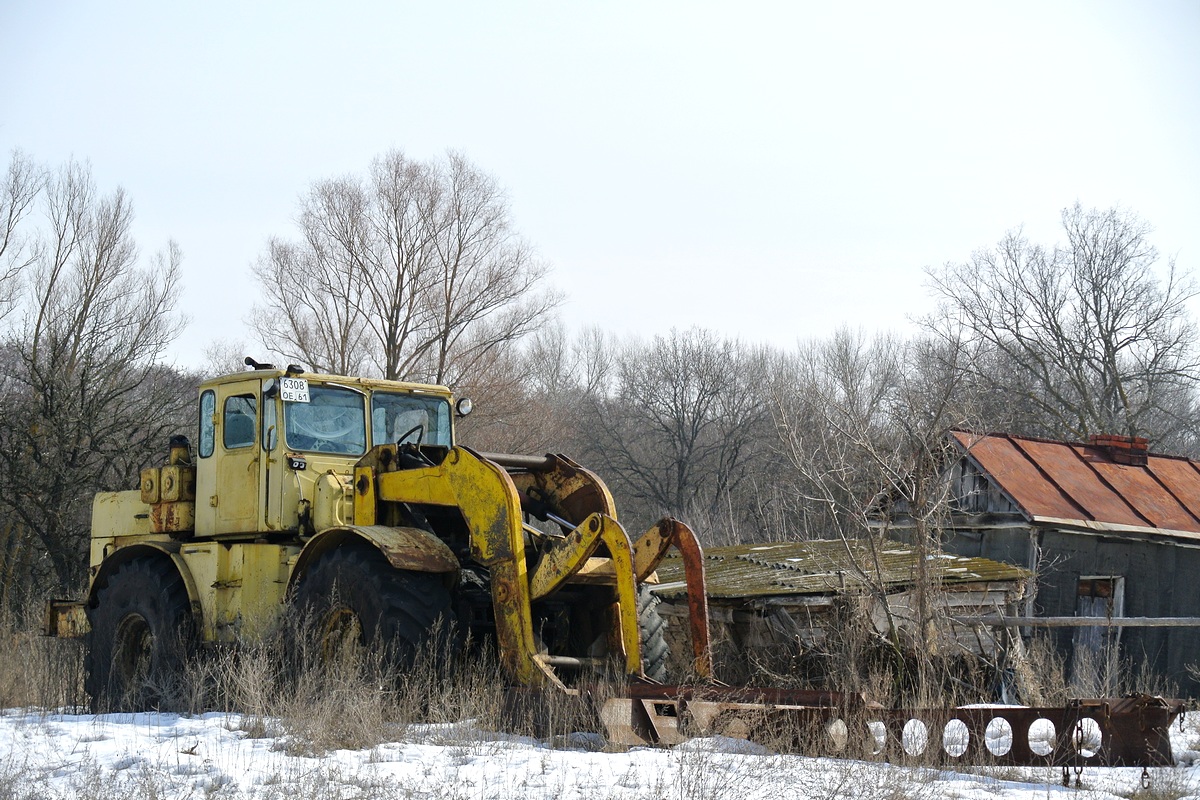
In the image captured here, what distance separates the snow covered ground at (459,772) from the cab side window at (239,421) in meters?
3.10

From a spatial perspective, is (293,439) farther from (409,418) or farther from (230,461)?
(409,418)

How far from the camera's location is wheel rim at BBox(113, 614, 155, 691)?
10.3 meters

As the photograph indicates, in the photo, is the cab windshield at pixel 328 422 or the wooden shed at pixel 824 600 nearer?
the cab windshield at pixel 328 422

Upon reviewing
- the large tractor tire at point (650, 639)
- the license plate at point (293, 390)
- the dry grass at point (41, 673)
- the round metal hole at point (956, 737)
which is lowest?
the dry grass at point (41, 673)

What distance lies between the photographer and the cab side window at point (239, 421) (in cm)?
1006

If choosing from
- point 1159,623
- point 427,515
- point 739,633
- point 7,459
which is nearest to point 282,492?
point 427,515

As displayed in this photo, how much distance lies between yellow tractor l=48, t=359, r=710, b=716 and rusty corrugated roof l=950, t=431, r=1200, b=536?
9.97 m

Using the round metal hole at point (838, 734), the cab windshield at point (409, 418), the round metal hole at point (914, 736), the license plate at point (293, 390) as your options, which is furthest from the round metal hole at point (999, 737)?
the license plate at point (293, 390)

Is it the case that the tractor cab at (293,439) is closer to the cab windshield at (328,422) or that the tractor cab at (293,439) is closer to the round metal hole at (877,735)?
the cab windshield at (328,422)

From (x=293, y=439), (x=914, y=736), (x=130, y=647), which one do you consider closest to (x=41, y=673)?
(x=130, y=647)

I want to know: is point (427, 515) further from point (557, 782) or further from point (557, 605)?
point (557, 782)

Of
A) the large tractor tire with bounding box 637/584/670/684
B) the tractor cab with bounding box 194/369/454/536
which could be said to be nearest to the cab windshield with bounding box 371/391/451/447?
the tractor cab with bounding box 194/369/454/536

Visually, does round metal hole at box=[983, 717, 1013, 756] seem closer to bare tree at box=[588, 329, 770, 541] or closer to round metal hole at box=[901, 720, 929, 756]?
round metal hole at box=[901, 720, 929, 756]

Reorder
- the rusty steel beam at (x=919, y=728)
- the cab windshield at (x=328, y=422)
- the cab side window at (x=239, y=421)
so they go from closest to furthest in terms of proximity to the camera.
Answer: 1. the rusty steel beam at (x=919, y=728)
2. the cab windshield at (x=328, y=422)
3. the cab side window at (x=239, y=421)
